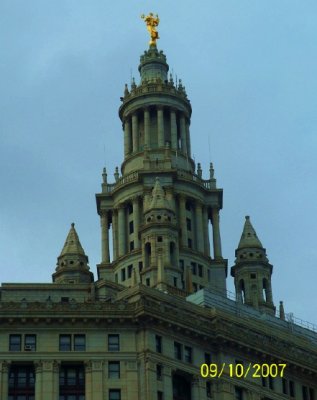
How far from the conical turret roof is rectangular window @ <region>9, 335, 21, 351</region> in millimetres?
49141

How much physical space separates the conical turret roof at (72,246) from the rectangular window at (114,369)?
167 ft

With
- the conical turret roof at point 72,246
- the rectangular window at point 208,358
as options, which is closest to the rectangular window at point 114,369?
the rectangular window at point 208,358

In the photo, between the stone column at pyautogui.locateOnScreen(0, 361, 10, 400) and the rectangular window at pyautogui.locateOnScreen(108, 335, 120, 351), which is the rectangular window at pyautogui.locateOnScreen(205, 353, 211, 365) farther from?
the stone column at pyautogui.locateOnScreen(0, 361, 10, 400)

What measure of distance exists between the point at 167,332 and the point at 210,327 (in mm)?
7010

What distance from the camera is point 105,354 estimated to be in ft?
472

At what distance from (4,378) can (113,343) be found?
1264 centimetres

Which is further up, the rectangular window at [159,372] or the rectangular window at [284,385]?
the rectangular window at [284,385]

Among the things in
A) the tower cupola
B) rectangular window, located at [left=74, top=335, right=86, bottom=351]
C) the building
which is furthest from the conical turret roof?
rectangular window, located at [left=74, top=335, right=86, bottom=351]

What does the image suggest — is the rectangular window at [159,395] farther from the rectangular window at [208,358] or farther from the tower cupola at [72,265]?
the tower cupola at [72,265]

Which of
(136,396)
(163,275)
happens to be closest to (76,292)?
(163,275)

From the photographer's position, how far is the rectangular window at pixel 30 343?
470 ft

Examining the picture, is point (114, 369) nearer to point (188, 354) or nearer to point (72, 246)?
point (188, 354)

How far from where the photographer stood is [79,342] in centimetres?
14438

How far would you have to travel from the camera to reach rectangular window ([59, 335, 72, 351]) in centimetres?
14362
